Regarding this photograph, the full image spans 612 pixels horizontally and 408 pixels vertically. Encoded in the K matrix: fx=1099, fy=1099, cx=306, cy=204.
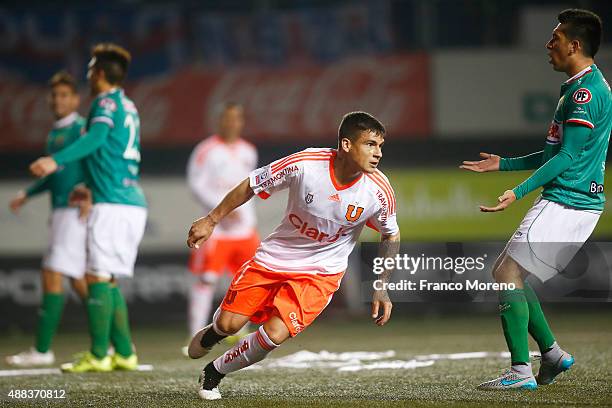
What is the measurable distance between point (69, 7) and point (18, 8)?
1.96 ft

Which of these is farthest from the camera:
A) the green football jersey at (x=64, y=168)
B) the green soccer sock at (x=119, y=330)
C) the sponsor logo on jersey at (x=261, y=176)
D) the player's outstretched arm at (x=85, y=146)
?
the green football jersey at (x=64, y=168)

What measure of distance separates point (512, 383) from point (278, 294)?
55.8 inches

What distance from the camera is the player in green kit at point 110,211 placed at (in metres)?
7.93

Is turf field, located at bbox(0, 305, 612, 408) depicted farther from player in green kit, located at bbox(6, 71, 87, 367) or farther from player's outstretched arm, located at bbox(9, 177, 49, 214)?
player's outstretched arm, located at bbox(9, 177, 49, 214)

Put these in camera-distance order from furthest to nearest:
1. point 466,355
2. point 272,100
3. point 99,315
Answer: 1. point 272,100
2. point 466,355
3. point 99,315

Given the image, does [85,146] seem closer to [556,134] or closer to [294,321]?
[294,321]

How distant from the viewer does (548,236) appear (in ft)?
20.3

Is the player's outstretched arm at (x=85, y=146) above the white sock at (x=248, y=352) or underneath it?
above

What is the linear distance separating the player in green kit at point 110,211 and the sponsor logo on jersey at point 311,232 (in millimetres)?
2115

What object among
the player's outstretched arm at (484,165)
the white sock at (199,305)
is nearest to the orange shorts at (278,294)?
the player's outstretched arm at (484,165)

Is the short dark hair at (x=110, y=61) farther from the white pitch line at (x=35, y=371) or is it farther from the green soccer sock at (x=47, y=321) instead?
the white pitch line at (x=35, y=371)

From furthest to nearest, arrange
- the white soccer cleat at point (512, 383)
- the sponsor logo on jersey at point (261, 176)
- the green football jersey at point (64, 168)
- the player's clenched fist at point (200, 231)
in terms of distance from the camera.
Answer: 1. the green football jersey at point (64, 168)
2. the white soccer cleat at point (512, 383)
3. the sponsor logo on jersey at point (261, 176)
4. the player's clenched fist at point (200, 231)

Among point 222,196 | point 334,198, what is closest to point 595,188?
point 334,198

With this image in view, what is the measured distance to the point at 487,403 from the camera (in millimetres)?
5727
